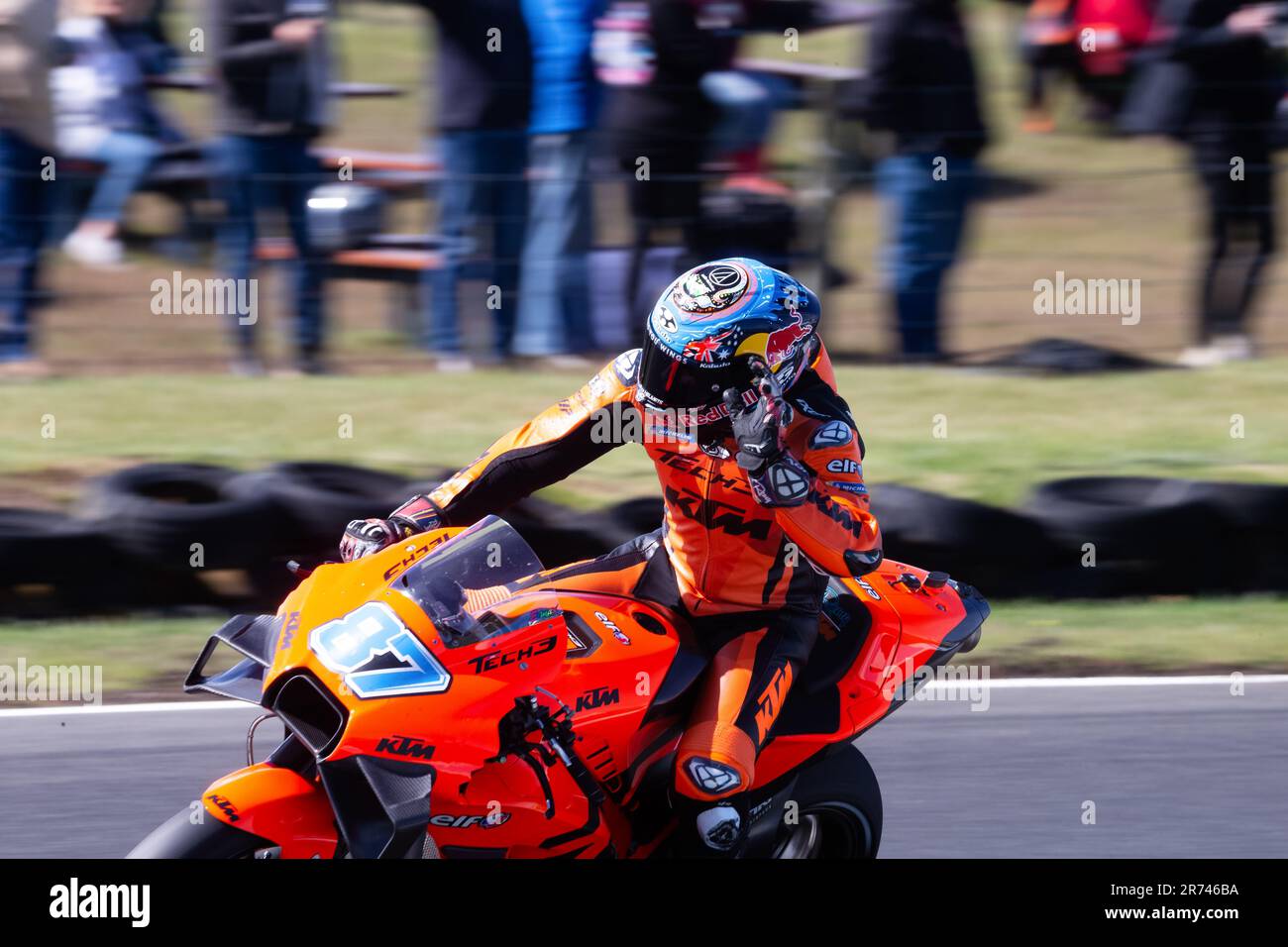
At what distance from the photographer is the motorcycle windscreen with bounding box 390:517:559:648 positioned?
3480 mm

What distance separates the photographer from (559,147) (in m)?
8.54

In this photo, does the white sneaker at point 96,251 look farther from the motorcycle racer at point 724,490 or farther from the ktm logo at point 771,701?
the ktm logo at point 771,701

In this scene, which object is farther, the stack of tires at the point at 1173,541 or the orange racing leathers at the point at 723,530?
the stack of tires at the point at 1173,541

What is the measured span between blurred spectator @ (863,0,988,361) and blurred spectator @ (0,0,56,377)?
3902mm

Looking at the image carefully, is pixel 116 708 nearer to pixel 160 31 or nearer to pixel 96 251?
pixel 96 251

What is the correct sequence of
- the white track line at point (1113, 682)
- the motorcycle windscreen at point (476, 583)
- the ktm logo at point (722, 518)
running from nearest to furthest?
1. the motorcycle windscreen at point (476, 583)
2. the ktm logo at point (722, 518)
3. the white track line at point (1113, 682)

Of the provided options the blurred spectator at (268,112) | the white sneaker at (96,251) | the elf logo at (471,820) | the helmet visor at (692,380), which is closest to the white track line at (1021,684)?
the helmet visor at (692,380)

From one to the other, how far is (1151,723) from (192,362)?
511 cm

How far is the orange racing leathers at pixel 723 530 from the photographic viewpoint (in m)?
3.88

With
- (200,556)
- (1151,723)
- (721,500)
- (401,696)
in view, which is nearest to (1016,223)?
(1151,723)

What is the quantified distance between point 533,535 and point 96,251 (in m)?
4.42

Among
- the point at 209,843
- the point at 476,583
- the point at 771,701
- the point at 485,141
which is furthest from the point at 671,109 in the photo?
the point at 209,843

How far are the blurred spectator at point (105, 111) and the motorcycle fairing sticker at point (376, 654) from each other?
20.9ft
